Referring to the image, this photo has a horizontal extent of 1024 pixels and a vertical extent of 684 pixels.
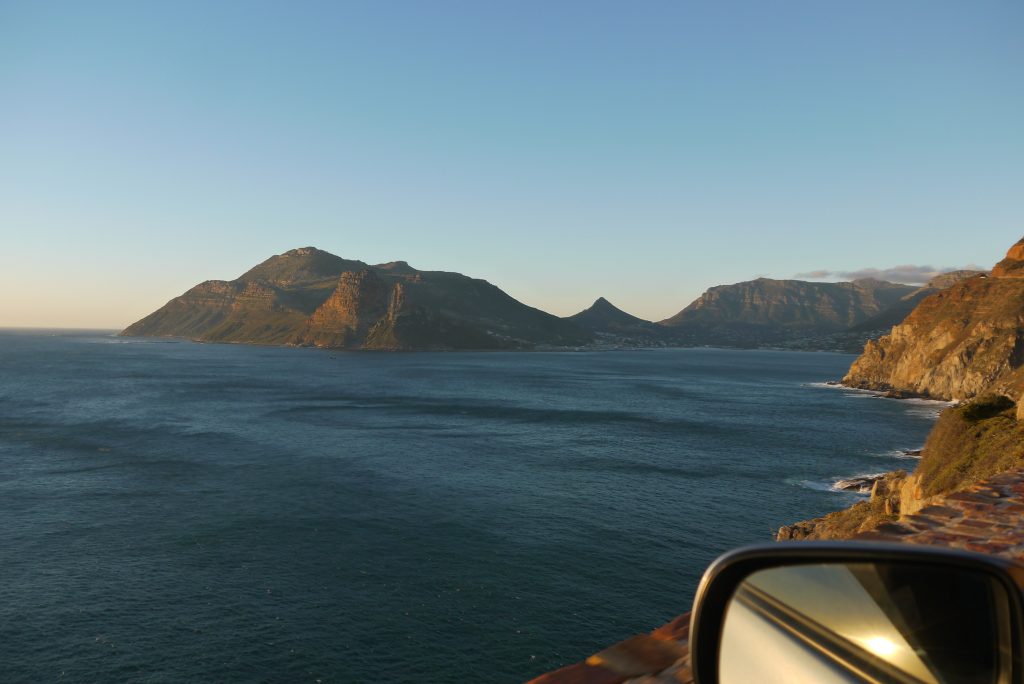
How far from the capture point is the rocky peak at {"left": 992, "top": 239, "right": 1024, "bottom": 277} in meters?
117

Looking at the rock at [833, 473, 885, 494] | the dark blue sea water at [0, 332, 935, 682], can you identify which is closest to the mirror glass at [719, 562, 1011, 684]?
the dark blue sea water at [0, 332, 935, 682]

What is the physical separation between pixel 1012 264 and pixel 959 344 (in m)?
37.0

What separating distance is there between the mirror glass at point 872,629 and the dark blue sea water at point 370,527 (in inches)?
825

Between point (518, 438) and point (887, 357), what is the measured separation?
9763cm

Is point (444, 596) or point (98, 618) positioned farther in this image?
point (444, 596)

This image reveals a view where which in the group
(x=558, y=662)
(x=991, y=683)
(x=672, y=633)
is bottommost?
(x=558, y=662)

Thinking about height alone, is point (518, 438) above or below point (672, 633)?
below

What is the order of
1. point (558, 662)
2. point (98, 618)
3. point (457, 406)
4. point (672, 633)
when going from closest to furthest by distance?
point (672, 633) < point (558, 662) < point (98, 618) < point (457, 406)

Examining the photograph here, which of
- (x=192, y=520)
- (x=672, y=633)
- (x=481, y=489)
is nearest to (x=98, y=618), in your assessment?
(x=192, y=520)

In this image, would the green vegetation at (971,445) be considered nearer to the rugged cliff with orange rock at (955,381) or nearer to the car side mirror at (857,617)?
the rugged cliff with orange rock at (955,381)

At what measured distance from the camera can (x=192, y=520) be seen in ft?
115

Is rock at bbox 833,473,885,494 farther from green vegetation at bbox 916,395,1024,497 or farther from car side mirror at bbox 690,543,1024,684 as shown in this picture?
car side mirror at bbox 690,543,1024,684

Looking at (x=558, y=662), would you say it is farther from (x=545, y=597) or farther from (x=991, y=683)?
(x=991, y=683)

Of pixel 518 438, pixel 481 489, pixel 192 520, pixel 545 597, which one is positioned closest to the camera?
pixel 545 597
